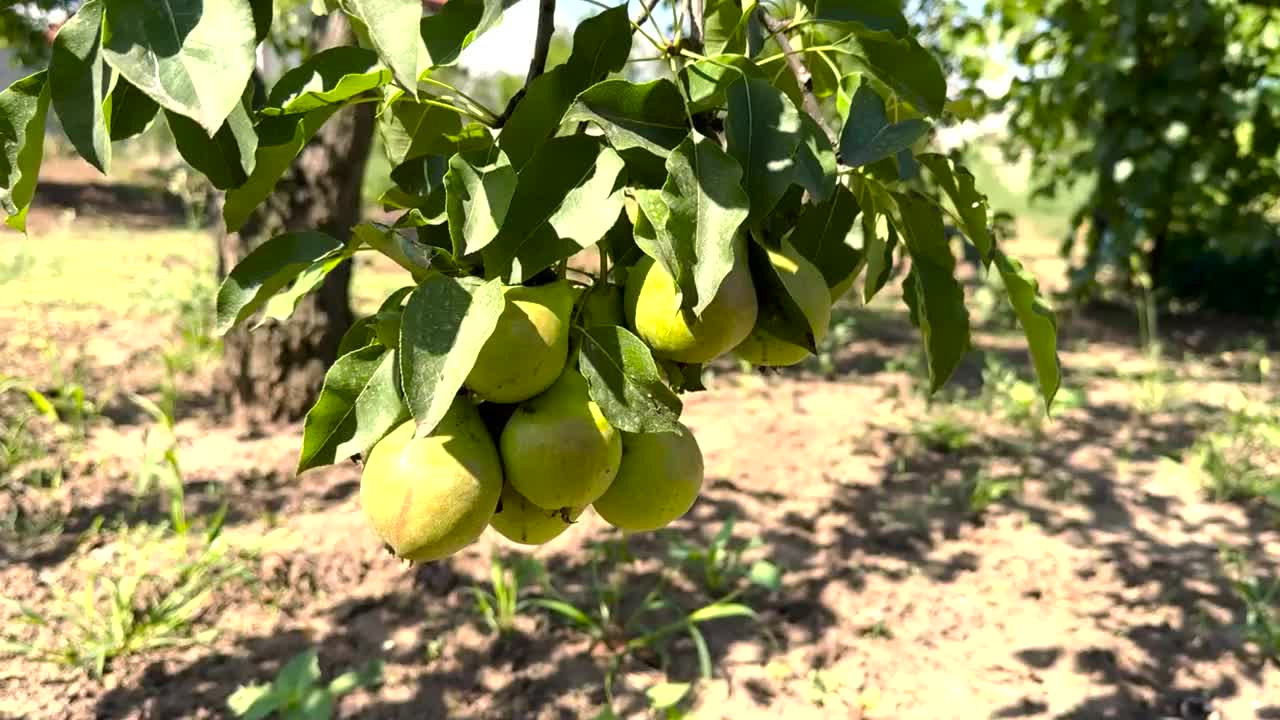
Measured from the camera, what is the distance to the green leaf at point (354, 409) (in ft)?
2.63

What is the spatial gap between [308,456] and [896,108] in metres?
0.72

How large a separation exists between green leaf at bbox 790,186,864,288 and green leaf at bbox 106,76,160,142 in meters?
0.59

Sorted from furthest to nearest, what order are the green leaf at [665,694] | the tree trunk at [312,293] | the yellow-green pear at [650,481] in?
the tree trunk at [312,293] < the green leaf at [665,694] < the yellow-green pear at [650,481]

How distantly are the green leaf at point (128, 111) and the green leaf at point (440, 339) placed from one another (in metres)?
0.29

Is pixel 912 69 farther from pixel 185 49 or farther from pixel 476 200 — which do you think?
pixel 185 49

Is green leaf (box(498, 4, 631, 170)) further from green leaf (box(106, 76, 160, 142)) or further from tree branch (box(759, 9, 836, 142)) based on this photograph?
green leaf (box(106, 76, 160, 142))

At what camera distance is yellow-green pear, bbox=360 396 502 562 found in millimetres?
767

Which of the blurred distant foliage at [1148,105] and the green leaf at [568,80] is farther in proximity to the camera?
the blurred distant foliage at [1148,105]

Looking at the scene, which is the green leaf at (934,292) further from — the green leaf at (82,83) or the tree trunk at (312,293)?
the tree trunk at (312,293)

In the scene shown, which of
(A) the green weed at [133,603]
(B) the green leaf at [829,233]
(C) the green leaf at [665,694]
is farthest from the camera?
(A) the green weed at [133,603]

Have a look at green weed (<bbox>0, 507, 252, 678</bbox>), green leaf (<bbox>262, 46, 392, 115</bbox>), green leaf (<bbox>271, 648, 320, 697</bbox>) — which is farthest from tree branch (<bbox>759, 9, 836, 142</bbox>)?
green weed (<bbox>0, 507, 252, 678</bbox>)

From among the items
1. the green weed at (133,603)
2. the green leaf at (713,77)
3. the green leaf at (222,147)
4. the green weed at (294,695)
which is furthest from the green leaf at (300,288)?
the green weed at (133,603)

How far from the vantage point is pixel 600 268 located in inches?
34.2

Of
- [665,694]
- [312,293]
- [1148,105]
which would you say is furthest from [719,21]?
[1148,105]
